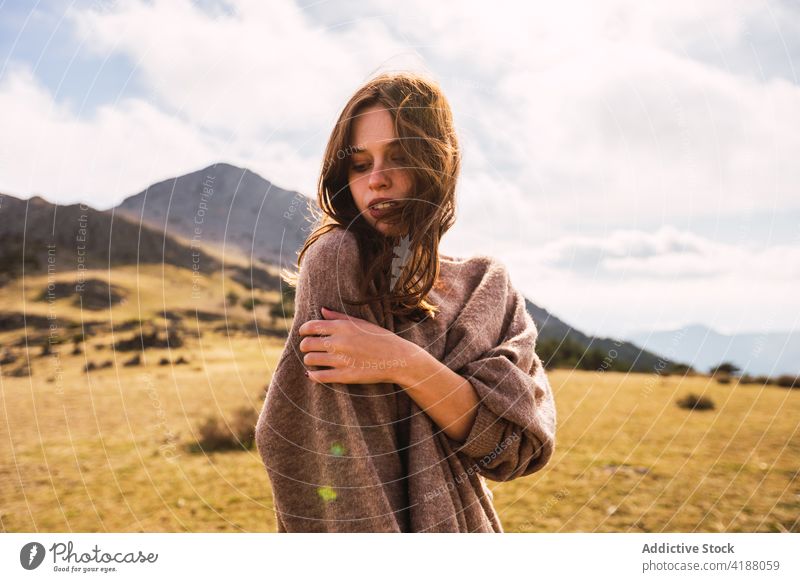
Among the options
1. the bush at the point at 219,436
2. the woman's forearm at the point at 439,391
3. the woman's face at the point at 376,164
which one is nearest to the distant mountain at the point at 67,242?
the bush at the point at 219,436

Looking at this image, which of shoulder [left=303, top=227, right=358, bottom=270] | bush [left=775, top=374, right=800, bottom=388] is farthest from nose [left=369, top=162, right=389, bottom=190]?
bush [left=775, top=374, right=800, bottom=388]

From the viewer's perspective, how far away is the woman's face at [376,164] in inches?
63.3

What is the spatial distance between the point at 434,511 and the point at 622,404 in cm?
866

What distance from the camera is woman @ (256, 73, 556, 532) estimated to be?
1490 millimetres

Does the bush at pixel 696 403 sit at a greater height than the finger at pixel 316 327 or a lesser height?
lesser

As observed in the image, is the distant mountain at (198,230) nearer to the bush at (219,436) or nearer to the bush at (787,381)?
the bush at (219,436)

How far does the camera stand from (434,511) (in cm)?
156

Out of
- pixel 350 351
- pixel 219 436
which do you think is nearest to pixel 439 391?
pixel 350 351

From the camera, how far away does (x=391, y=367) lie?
1.47 m
